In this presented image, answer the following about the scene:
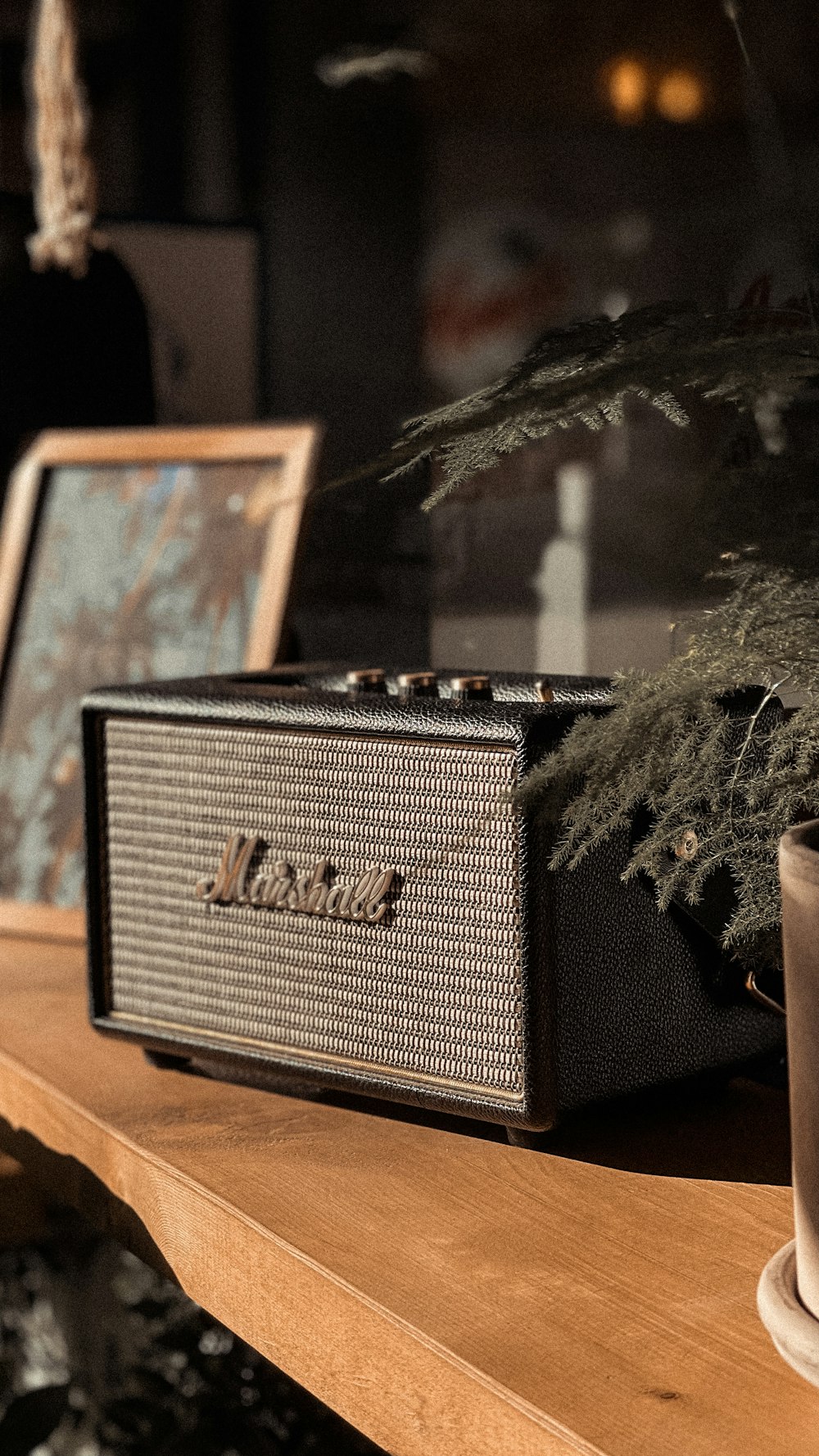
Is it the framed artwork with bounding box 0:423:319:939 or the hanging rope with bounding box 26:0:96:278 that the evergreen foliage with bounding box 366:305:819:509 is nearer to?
the framed artwork with bounding box 0:423:319:939

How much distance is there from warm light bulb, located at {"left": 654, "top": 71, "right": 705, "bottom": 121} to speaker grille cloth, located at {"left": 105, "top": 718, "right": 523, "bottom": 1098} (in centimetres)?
44

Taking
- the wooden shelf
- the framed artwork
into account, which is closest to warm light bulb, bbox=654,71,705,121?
the framed artwork

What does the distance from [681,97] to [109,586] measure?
529 millimetres

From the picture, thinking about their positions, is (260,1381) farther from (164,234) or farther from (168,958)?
(164,234)

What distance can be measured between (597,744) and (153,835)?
1.20ft

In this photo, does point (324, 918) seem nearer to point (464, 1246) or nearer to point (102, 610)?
point (464, 1246)

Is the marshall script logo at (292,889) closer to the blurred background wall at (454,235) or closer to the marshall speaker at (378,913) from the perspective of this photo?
the marshall speaker at (378,913)

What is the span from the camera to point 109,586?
45.5 inches

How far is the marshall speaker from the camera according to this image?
0.66 metres

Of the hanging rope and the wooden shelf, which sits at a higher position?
the hanging rope

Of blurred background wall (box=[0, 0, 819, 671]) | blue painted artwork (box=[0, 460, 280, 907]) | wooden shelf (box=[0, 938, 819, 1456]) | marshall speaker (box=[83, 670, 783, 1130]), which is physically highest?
blurred background wall (box=[0, 0, 819, 671])

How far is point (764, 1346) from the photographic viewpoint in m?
0.49

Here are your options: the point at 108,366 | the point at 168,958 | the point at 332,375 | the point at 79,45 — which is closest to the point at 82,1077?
the point at 168,958

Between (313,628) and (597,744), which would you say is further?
(313,628)
